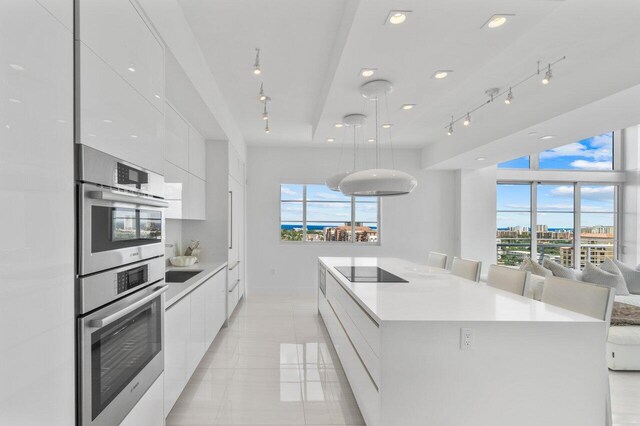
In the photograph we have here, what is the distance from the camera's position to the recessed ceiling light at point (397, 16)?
2.12 meters

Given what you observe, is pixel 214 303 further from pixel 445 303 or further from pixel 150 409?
→ pixel 445 303

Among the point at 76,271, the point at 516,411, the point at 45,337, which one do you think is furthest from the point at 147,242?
the point at 516,411

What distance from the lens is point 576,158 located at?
744cm

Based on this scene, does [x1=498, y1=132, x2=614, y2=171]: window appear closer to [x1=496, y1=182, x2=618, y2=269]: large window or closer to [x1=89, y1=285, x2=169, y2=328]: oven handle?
[x1=496, y1=182, x2=618, y2=269]: large window

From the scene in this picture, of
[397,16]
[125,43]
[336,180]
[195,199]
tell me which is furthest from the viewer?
[336,180]

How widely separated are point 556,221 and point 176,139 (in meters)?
7.49

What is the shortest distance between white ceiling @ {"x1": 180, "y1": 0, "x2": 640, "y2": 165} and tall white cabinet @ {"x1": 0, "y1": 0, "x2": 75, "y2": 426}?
1635 mm

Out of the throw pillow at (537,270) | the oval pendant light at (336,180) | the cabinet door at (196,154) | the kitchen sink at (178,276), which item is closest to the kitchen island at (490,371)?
the kitchen sink at (178,276)

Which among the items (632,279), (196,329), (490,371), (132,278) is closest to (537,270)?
(632,279)

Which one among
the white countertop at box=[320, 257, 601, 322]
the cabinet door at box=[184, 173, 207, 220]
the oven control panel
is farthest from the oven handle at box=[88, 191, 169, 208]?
the cabinet door at box=[184, 173, 207, 220]

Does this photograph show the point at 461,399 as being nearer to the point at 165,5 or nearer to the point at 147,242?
the point at 147,242

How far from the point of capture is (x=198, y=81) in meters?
2.95

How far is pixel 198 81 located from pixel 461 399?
289 centimetres

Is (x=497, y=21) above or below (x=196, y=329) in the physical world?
above
